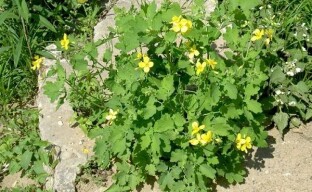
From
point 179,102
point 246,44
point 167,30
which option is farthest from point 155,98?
point 246,44

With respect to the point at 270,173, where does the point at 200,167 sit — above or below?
above

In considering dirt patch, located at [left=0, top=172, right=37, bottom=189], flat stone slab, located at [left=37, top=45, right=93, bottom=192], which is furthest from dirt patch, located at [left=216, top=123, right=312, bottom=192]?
dirt patch, located at [left=0, top=172, right=37, bottom=189]

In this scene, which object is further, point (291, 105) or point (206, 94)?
point (291, 105)

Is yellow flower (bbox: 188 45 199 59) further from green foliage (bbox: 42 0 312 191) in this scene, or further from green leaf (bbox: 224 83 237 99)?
green leaf (bbox: 224 83 237 99)

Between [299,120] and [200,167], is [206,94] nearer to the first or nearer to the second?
[200,167]

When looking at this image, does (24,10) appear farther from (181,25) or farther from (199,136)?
(199,136)

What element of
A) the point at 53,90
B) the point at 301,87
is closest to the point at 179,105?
the point at 53,90

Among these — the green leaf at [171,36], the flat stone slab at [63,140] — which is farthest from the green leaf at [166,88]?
the flat stone slab at [63,140]
